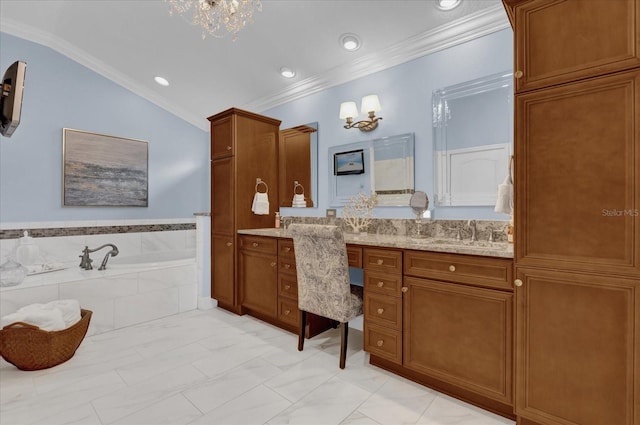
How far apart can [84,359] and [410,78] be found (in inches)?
129

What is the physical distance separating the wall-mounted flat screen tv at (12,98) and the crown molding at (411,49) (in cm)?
221

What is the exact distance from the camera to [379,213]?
2.71 meters

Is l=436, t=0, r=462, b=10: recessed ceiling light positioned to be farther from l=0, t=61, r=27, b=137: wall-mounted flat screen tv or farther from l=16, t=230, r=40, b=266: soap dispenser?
l=16, t=230, r=40, b=266: soap dispenser

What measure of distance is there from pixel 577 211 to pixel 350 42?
6.88 ft

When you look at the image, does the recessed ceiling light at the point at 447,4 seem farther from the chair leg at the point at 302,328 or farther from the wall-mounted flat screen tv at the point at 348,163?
the chair leg at the point at 302,328

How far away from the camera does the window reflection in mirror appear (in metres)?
3.23

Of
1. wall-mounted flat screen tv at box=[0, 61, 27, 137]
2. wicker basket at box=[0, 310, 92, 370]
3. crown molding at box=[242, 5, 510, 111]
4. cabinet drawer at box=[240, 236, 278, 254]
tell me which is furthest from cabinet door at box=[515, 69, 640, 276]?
wicker basket at box=[0, 310, 92, 370]

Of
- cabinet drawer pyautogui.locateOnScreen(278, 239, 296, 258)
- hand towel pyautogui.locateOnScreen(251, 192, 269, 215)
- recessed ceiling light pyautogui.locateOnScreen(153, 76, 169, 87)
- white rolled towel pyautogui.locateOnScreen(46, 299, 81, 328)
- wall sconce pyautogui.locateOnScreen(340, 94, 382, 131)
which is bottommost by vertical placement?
white rolled towel pyautogui.locateOnScreen(46, 299, 81, 328)

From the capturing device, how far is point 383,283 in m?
1.98

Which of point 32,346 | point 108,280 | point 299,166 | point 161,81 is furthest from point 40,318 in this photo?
Answer: point 161,81

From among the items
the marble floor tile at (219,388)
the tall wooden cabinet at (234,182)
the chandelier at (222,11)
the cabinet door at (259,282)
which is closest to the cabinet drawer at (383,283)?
the marble floor tile at (219,388)

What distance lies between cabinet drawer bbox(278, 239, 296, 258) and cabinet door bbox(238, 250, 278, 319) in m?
0.10

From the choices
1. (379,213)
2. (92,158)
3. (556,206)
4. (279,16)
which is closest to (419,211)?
(379,213)

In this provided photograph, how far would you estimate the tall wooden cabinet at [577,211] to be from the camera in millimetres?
1228
